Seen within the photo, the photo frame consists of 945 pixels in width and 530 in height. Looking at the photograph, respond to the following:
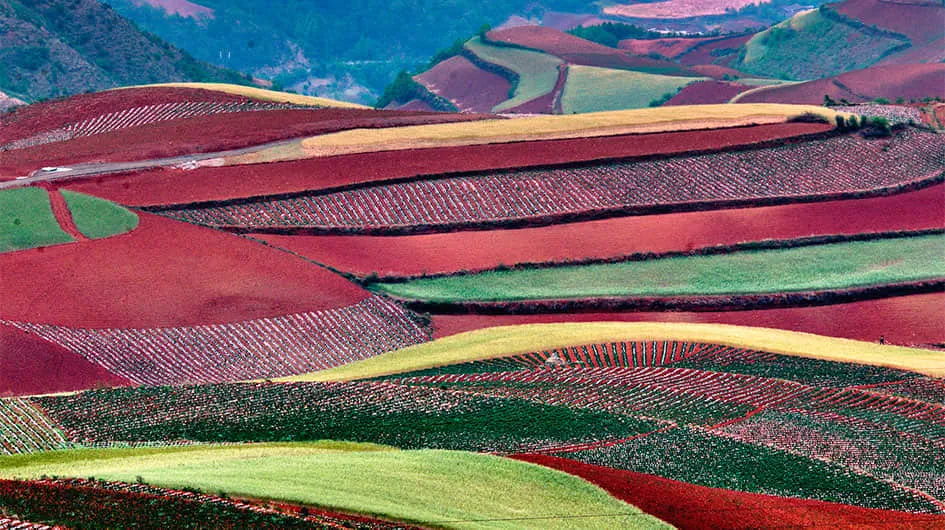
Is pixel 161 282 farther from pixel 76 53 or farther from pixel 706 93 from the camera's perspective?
pixel 76 53

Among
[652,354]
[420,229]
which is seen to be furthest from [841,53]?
[652,354]

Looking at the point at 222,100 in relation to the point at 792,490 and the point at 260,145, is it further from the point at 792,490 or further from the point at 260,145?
the point at 792,490

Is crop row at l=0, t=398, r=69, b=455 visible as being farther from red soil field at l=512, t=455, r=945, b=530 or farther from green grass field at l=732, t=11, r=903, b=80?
green grass field at l=732, t=11, r=903, b=80

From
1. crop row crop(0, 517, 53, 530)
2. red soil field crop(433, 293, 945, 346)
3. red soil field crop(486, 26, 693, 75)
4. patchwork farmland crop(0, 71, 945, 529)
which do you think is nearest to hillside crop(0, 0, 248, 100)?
red soil field crop(486, 26, 693, 75)

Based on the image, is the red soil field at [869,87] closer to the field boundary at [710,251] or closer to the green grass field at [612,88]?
the green grass field at [612,88]

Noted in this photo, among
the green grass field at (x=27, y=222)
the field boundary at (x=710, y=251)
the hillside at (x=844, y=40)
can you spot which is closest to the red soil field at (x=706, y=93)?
the hillside at (x=844, y=40)

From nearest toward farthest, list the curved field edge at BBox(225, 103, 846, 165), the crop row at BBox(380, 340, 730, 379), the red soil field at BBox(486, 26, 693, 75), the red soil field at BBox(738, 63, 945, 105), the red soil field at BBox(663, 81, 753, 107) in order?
1. the crop row at BBox(380, 340, 730, 379)
2. the curved field edge at BBox(225, 103, 846, 165)
3. the red soil field at BBox(738, 63, 945, 105)
4. the red soil field at BBox(663, 81, 753, 107)
5. the red soil field at BBox(486, 26, 693, 75)

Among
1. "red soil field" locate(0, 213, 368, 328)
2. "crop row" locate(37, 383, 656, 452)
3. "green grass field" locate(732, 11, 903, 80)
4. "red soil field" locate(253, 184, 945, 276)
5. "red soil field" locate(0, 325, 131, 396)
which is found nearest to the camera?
"crop row" locate(37, 383, 656, 452)
